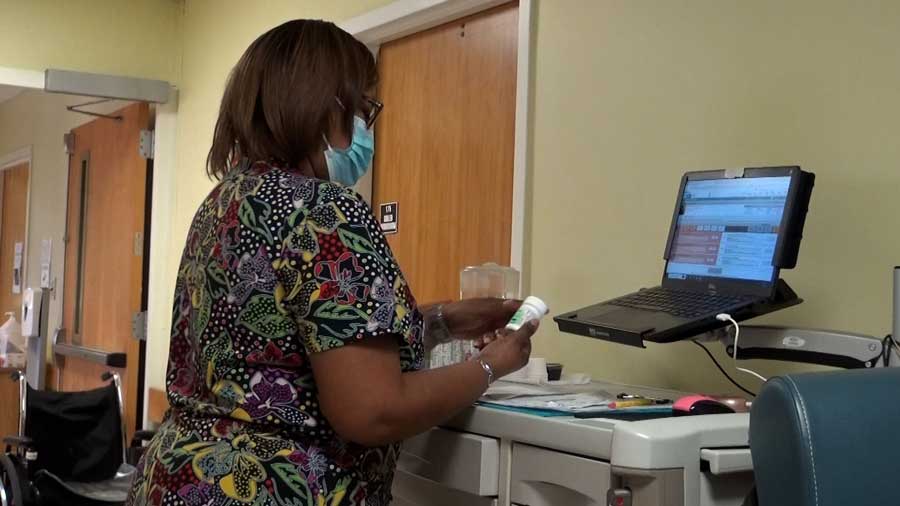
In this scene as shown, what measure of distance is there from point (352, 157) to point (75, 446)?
2.45 m

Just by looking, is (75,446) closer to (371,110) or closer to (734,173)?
(371,110)

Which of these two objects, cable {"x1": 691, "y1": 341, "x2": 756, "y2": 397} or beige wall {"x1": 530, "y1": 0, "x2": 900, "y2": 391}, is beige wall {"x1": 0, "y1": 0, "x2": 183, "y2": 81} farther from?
cable {"x1": 691, "y1": 341, "x2": 756, "y2": 397}

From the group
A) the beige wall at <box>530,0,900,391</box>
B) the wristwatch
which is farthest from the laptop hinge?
the wristwatch

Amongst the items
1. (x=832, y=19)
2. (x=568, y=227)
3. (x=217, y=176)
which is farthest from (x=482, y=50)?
(x=217, y=176)

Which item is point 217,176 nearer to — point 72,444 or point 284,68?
point 284,68

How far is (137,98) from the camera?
396cm

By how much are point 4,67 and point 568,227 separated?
247cm

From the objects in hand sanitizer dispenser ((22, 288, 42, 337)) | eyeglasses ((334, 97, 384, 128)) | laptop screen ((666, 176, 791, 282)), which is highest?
eyeglasses ((334, 97, 384, 128))

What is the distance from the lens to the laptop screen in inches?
61.5

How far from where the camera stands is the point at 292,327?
127 cm

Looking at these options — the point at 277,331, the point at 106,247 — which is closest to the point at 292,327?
the point at 277,331

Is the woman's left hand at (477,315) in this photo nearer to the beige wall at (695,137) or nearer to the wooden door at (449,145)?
the beige wall at (695,137)

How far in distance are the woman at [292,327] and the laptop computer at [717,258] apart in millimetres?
333

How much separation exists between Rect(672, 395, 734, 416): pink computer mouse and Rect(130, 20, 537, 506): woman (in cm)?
27
